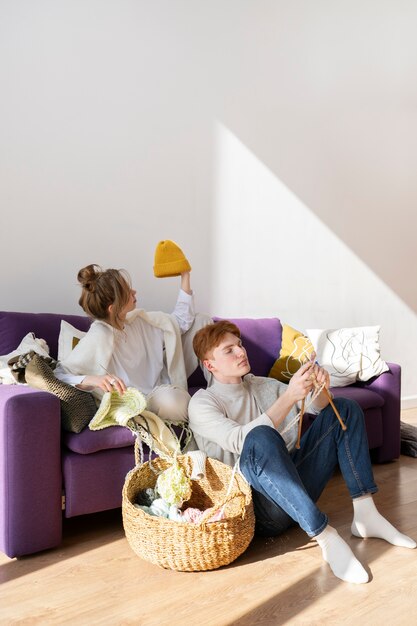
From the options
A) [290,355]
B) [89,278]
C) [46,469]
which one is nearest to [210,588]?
Result: [46,469]

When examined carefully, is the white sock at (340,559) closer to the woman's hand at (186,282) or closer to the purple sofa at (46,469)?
the purple sofa at (46,469)

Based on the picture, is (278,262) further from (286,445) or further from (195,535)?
(195,535)

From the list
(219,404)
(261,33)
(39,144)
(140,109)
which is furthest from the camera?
(261,33)

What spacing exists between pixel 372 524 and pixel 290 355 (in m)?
1.28

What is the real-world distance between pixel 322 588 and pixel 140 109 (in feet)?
8.40

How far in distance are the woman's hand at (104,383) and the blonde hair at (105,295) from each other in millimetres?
334

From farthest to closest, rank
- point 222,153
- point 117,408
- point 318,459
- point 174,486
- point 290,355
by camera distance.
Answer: point 222,153 → point 290,355 → point 117,408 → point 318,459 → point 174,486

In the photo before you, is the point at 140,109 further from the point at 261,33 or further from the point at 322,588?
the point at 322,588

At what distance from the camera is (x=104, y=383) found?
8.42ft

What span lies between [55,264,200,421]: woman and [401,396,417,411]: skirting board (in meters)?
2.39

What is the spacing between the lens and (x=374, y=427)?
3484 millimetres

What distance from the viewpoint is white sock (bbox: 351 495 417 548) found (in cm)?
239

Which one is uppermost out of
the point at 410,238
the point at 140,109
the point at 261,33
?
the point at 261,33

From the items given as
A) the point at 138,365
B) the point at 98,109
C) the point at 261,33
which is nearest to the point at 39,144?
the point at 98,109
